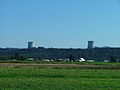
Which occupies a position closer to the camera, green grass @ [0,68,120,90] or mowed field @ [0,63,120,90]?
green grass @ [0,68,120,90]

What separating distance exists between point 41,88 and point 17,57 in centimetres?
12973

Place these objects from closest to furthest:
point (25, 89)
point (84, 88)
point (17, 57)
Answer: point (25, 89) < point (84, 88) < point (17, 57)

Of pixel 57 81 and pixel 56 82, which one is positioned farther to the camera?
pixel 57 81

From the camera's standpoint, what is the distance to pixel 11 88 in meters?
25.2

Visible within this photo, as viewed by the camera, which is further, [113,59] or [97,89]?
[113,59]

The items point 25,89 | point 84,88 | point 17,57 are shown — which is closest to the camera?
point 25,89

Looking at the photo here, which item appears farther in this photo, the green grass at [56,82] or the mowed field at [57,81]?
the mowed field at [57,81]

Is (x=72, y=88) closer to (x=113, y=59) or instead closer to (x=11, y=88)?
(x=11, y=88)

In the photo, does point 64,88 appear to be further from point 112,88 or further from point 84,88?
point 112,88

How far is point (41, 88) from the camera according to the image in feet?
84.5

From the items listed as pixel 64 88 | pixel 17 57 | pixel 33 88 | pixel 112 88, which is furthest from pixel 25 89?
pixel 17 57

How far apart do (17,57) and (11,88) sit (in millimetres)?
129963

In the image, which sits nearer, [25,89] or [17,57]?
[25,89]

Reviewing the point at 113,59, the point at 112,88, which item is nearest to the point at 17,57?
the point at 113,59
